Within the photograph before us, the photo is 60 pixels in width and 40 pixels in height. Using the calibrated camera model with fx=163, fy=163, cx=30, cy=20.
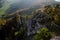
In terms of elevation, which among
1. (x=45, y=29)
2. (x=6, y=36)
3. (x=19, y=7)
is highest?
(x=19, y=7)

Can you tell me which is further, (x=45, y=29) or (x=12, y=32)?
(x=12, y=32)

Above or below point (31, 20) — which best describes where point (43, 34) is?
below

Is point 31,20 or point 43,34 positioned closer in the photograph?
point 43,34

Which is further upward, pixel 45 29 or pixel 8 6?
pixel 8 6

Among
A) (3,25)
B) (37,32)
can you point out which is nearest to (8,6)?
(3,25)

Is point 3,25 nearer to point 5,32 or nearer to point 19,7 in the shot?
point 5,32

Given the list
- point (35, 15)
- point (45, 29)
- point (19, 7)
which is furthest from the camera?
point (19, 7)

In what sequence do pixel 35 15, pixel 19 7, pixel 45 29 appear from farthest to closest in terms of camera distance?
pixel 19 7 < pixel 35 15 < pixel 45 29

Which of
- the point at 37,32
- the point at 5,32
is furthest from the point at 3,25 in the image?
the point at 37,32

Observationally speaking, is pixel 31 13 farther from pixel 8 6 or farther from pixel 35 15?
pixel 8 6
